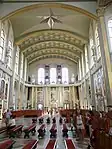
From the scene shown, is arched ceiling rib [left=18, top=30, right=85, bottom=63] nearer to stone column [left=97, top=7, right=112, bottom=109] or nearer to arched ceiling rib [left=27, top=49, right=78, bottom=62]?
arched ceiling rib [left=27, top=49, right=78, bottom=62]

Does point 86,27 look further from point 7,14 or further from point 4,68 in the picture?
point 4,68

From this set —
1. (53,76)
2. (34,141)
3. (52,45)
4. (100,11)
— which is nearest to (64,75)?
(53,76)

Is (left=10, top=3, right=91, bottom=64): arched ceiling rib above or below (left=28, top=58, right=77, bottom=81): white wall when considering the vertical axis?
above

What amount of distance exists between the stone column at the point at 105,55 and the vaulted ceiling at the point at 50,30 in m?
1.93

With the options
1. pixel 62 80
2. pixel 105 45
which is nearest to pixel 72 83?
pixel 62 80

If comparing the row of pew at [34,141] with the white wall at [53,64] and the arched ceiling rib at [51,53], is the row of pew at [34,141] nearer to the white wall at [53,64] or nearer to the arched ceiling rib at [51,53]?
the arched ceiling rib at [51,53]

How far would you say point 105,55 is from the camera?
469 inches

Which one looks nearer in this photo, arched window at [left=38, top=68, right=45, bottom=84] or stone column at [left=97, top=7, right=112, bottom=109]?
stone column at [left=97, top=7, right=112, bottom=109]

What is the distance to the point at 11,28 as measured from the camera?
20156 millimetres

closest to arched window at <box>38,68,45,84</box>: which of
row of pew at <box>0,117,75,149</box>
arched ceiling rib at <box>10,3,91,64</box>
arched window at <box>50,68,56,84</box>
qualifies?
arched window at <box>50,68,56,84</box>

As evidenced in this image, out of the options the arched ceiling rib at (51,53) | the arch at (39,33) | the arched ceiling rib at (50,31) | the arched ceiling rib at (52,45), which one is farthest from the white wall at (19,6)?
the arched ceiling rib at (51,53)

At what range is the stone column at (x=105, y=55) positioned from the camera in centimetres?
1093

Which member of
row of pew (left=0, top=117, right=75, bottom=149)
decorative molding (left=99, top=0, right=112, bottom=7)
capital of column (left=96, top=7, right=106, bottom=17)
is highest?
decorative molding (left=99, top=0, right=112, bottom=7)

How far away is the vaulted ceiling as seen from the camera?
1635cm
